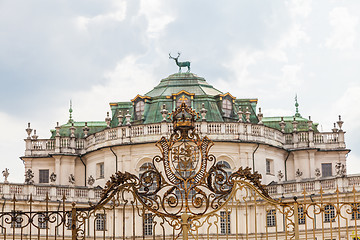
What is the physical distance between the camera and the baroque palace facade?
200ft

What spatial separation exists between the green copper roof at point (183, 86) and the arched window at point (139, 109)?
1.61m

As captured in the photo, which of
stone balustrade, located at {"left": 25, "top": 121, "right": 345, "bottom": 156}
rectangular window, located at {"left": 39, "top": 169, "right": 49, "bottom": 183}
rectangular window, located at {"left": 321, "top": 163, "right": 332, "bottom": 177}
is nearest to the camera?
stone balustrade, located at {"left": 25, "top": 121, "right": 345, "bottom": 156}

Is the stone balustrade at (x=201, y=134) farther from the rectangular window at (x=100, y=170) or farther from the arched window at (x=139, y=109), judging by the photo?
the arched window at (x=139, y=109)

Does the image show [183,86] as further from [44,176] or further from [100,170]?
[44,176]

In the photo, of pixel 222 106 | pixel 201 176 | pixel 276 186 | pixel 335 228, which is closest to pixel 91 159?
pixel 222 106

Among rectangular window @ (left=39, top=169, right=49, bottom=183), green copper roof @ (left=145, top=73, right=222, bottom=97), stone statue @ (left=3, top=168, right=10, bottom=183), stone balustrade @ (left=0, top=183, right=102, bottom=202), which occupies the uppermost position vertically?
green copper roof @ (left=145, top=73, right=222, bottom=97)

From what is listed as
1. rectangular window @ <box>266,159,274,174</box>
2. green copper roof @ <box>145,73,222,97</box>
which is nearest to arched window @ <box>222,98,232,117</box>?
green copper roof @ <box>145,73,222,97</box>

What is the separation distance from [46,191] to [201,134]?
1227cm

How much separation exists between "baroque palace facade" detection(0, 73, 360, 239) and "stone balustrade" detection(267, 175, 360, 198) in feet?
0.24

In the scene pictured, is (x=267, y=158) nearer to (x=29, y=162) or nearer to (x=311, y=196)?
(x=311, y=196)

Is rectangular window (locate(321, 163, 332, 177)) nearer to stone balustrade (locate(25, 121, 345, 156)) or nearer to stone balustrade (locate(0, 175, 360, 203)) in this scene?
stone balustrade (locate(25, 121, 345, 156))

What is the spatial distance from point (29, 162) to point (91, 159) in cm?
636

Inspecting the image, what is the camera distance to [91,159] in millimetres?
69375

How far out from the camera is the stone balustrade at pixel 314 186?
59.8 m
